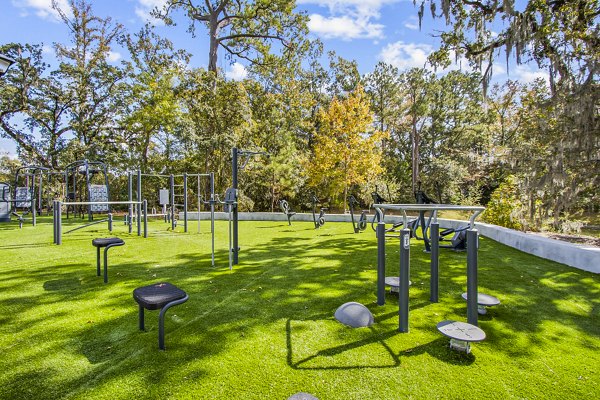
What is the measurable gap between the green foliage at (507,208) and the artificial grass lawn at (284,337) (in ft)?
11.0

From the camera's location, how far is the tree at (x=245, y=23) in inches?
557

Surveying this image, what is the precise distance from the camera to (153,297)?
2.05 metres

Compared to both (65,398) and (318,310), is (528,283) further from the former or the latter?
(65,398)

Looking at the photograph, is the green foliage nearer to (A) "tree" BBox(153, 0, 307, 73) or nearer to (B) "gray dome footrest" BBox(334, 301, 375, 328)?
(B) "gray dome footrest" BBox(334, 301, 375, 328)

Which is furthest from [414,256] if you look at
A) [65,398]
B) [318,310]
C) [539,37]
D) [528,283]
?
[539,37]

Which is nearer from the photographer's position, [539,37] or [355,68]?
[539,37]

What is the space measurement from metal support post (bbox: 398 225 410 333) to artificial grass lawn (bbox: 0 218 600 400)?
0.36ft

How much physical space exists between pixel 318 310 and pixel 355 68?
72.3 ft

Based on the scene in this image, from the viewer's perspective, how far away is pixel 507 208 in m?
7.76

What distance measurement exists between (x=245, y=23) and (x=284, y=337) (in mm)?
15571

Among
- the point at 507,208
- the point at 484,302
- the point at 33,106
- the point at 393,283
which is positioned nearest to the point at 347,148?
the point at 507,208

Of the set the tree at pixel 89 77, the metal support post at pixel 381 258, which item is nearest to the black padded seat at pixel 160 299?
the metal support post at pixel 381 258

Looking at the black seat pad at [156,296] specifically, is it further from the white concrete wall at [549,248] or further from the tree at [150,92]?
the tree at [150,92]

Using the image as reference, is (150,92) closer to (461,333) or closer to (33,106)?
(33,106)
